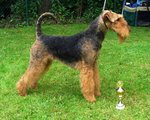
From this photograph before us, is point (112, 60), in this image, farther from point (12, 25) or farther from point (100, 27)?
point (12, 25)

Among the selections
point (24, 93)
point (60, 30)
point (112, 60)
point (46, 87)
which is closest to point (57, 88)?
point (46, 87)

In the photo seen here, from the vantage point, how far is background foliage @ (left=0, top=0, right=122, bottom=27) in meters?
14.3

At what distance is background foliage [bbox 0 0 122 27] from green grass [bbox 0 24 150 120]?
4214 millimetres

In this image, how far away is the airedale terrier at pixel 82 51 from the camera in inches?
227

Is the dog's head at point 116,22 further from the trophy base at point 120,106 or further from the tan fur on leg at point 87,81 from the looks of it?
the trophy base at point 120,106

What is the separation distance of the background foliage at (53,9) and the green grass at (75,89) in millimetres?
4214

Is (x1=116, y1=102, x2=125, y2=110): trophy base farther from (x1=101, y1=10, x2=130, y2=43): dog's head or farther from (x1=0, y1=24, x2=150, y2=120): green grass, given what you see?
(x1=101, y1=10, x2=130, y2=43): dog's head

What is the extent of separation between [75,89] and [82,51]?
106 cm

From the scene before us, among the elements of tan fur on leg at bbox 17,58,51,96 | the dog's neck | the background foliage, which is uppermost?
the dog's neck

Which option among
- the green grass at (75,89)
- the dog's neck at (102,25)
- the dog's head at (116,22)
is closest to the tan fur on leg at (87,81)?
the green grass at (75,89)

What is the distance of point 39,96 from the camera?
633 cm

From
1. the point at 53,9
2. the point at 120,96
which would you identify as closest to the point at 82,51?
the point at 120,96

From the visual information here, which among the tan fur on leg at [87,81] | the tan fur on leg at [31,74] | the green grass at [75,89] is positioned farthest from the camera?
the tan fur on leg at [31,74]

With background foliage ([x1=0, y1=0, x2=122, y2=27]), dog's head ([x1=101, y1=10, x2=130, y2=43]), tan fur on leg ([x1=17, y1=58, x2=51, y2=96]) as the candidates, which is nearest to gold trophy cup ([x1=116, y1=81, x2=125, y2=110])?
dog's head ([x1=101, y1=10, x2=130, y2=43])
